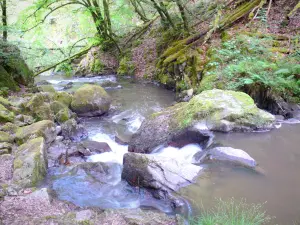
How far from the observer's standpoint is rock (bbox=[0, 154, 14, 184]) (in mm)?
4869

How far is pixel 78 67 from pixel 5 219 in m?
17.3

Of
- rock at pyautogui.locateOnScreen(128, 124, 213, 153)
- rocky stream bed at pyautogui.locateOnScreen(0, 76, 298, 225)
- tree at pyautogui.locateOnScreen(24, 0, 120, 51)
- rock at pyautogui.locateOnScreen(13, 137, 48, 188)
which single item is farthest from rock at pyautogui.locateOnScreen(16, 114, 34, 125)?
tree at pyautogui.locateOnScreen(24, 0, 120, 51)

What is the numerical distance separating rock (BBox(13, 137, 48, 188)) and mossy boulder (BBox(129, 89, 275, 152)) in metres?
2.22

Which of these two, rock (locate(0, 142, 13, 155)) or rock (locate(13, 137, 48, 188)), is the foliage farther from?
rock (locate(0, 142, 13, 155))

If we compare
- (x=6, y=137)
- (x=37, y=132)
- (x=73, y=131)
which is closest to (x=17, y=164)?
(x=6, y=137)

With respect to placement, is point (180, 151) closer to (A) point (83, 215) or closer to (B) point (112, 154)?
(B) point (112, 154)

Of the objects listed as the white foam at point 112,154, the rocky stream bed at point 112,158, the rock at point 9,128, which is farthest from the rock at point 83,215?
the rock at point 9,128

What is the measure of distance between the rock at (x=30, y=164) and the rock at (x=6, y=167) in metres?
0.10

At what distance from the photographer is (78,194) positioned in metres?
5.00

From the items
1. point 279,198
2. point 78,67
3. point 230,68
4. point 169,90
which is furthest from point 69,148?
point 78,67

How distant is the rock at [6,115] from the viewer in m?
6.98

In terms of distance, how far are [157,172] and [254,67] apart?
521cm

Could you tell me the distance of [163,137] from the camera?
21.9ft

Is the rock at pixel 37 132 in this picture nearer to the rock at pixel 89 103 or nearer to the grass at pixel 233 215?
the rock at pixel 89 103
